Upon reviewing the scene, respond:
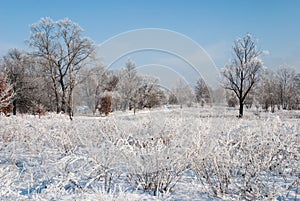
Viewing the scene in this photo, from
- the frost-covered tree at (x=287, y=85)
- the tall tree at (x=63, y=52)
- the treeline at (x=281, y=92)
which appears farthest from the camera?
the frost-covered tree at (x=287, y=85)

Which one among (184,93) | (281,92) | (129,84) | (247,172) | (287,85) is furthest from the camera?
(287,85)

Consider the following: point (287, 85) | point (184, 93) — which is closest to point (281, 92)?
point (287, 85)

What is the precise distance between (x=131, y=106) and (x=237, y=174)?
115ft

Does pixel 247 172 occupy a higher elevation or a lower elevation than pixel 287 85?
lower

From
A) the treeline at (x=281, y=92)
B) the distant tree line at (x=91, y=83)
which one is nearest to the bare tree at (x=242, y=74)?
the distant tree line at (x=91, y=83)

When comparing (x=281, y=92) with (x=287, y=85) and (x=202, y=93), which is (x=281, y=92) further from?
(x=202, y=93)

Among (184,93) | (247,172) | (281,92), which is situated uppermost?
(281,92)

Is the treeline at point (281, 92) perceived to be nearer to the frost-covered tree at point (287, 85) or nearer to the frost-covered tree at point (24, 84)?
the frost-covered tree at point (287, 85)

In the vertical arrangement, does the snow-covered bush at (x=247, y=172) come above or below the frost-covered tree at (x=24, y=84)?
below

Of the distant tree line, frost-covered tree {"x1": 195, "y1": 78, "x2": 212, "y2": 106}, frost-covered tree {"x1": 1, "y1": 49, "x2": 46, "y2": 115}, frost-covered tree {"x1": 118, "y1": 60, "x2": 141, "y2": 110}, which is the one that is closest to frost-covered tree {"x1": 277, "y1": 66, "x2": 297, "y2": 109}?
the distant tree line

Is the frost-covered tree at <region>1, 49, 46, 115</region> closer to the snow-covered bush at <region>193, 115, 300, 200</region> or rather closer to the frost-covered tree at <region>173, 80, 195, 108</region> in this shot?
the frost-covered tree at <region>173, 80, 195, 108</region>

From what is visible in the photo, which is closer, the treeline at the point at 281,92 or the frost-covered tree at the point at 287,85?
the treeline at the point at 281,92

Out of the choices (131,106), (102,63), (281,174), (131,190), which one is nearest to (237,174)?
(281,174)

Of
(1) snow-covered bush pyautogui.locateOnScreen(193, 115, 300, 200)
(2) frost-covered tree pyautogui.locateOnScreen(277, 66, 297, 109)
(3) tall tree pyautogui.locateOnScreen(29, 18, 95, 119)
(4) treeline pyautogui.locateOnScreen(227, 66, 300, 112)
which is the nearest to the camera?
(1) snow-covered bush pyautogui.locateOnScreen(193, 115, 300, 200)
